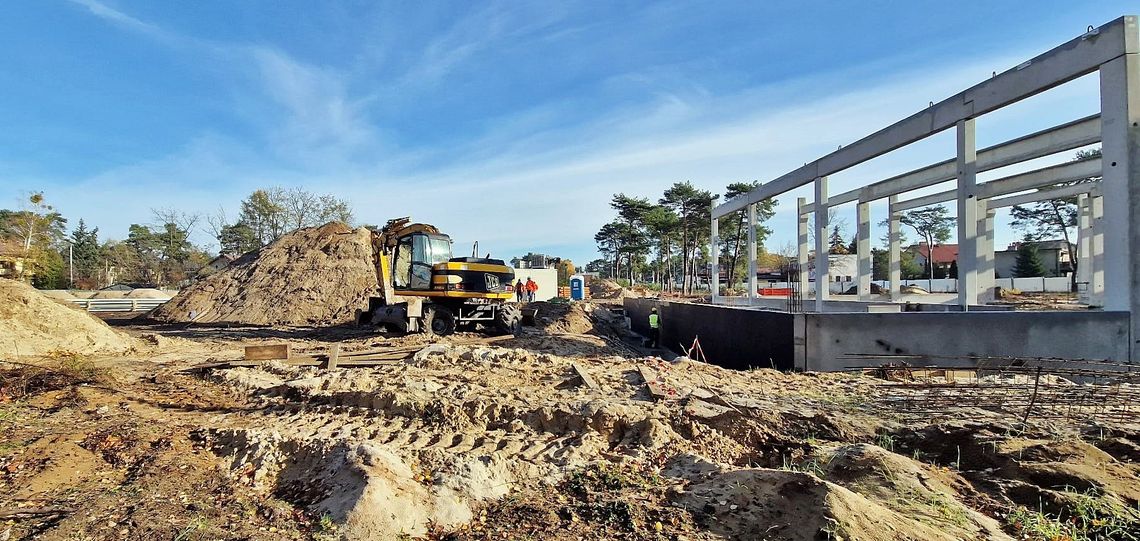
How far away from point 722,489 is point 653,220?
135 feet

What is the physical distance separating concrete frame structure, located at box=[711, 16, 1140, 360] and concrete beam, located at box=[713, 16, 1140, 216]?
0.06 ft

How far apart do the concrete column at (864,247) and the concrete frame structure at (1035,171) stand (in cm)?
4

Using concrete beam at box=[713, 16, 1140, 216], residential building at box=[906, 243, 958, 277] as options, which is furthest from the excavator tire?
residential building at box=[906, 243, 958, 277]

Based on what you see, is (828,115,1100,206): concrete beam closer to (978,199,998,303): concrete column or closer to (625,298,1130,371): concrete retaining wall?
(978,199,998,303): concrete column

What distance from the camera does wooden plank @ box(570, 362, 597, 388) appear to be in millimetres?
7505

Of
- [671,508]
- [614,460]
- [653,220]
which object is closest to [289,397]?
[614,460]

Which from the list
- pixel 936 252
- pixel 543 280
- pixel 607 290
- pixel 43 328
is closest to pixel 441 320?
pixel 43 328

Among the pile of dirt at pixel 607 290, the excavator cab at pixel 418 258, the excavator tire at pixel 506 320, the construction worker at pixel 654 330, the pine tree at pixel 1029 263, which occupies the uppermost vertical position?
the pine tree at pixel 1029 263

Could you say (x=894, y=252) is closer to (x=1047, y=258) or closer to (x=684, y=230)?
(x=684, y=230)

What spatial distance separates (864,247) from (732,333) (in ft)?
29.2

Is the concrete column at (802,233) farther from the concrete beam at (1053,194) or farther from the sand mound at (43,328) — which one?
the sand mound at (43,328)

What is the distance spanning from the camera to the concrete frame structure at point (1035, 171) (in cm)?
898

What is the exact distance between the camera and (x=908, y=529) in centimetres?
330

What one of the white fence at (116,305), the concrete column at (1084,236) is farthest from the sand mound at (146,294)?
the concrete column at (1084,236)
